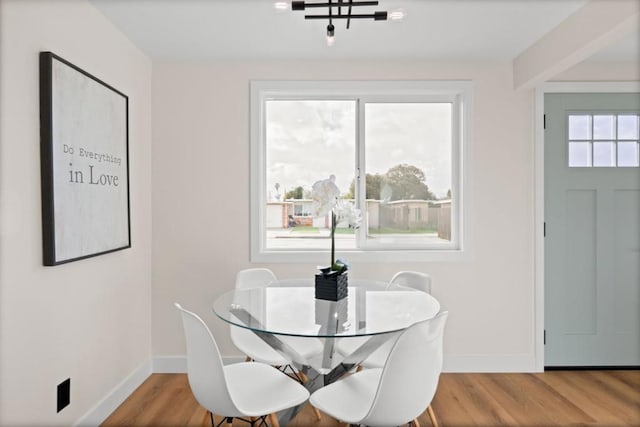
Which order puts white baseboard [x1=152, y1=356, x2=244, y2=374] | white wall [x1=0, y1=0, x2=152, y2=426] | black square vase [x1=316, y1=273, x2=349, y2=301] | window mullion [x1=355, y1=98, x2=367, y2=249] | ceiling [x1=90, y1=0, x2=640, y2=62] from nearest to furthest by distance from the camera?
white wall [x1=0, y1=0, x2=152, y2=426] → black square vase [x1=316, y1=273, x2=349, y2=301] → ceiling [x1=90, y1=0, x2=640, y2=62] → white baseboard [x1=152, y1=356, x2=244, y2=374] → window mullion [x1=355, y1=98, x2=367, y2=249]

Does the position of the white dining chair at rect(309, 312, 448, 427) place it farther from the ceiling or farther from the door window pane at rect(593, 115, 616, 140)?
the door window pane at rect(593, 115, 616, 140)

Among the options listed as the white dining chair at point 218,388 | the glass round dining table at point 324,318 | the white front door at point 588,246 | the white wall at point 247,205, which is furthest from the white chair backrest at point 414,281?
the white front door at point 588,246

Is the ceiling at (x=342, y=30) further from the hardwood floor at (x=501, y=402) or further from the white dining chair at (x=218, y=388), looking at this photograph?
the hardwood floor at (x=501, y=402)

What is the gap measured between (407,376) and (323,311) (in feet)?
1.88

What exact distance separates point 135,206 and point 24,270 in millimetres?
1177

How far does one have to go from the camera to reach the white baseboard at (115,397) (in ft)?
7.64

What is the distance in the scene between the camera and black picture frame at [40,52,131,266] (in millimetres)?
1914

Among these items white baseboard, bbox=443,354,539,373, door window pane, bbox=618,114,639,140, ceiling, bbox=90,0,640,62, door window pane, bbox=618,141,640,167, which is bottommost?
white baseboard, bbox=443,354,539,373

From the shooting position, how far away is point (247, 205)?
10.6ft

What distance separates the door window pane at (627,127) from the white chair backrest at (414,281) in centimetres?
209

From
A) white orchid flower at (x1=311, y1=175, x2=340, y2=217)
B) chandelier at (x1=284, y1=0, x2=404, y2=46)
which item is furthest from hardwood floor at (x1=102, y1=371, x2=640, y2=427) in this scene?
chandelier at (x1=284, y1=0, x2=404, y2=46)

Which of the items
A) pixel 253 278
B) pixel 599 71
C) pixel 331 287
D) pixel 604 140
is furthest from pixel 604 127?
pixel 253 278

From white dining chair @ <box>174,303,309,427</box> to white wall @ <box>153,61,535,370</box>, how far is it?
144 cm

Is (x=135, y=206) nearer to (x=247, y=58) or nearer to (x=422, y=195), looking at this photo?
(x=247, y=58)
